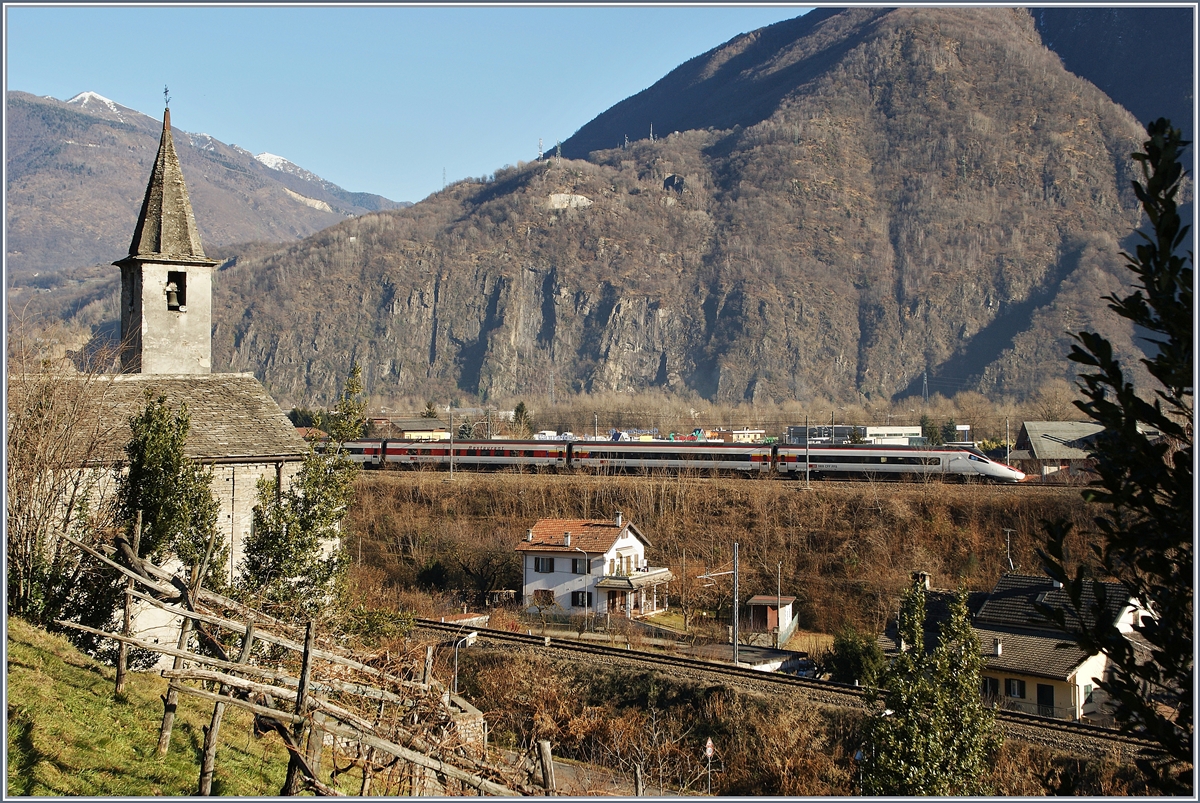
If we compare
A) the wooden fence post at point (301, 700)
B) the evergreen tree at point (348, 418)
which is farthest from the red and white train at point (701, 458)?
the wooden fence post at point (301, 700)

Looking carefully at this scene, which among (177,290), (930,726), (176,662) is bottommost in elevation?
(930,726)

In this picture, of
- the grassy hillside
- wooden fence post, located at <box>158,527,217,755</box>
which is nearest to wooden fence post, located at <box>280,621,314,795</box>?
the grassy hillside

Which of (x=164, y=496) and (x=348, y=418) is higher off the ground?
(x=348, y=418)

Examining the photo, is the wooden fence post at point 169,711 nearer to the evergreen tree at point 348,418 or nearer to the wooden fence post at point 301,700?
the wooden fence post at point 301,700

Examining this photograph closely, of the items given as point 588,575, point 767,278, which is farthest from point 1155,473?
point 767,278

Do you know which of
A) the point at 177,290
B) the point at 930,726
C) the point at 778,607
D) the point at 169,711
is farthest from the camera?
the point at 778,607

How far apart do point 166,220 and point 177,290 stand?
1.95 m

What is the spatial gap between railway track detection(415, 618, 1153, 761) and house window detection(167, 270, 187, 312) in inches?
495

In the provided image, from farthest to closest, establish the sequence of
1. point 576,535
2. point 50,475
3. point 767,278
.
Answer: point 767,278
point 576,535
point 50,475

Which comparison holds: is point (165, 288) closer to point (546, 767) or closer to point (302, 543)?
point (302, 543)

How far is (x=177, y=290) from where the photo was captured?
999 inches

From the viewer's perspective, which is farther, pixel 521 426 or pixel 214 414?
pixel 521 426

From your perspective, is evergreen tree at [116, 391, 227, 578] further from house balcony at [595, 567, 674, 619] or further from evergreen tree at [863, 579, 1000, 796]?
house balcony at [595, 567, 674, 619]

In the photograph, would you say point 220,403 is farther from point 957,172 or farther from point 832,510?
point 957,172
